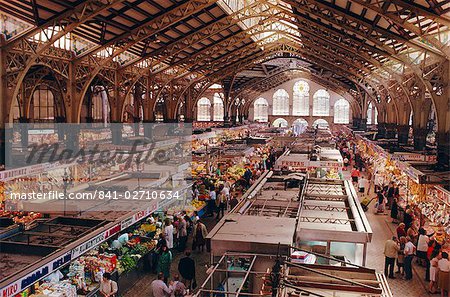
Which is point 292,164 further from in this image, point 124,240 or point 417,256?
point 124,240

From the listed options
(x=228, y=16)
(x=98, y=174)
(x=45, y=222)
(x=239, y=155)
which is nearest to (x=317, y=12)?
(x=228, y=16)

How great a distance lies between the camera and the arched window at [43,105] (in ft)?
81.6

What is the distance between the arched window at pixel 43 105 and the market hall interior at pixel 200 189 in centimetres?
60

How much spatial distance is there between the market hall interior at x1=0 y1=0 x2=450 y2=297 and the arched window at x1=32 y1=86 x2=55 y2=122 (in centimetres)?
60

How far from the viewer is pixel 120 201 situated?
9.23 metres

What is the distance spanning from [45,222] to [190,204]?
257 inches

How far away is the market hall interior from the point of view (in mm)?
5801

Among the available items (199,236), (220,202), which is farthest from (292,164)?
(199,236)

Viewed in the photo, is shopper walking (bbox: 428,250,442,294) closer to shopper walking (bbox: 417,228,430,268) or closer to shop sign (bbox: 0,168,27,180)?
shopper walking (bbox: 417,228,430,268)

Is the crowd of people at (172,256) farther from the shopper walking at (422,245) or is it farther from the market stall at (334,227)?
the shopper walking at (422,245)

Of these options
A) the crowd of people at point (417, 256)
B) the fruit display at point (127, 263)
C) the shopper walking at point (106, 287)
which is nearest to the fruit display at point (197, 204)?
the fruit display at point (127, 263)

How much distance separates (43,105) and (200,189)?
45.2 feet

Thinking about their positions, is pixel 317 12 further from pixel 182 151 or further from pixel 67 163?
pixel 67 163

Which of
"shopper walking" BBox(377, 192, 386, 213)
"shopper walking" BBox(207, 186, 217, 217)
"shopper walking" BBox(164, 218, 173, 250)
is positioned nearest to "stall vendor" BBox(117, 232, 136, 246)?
"shopper walking" BBox(164, 218, 173, 250)
